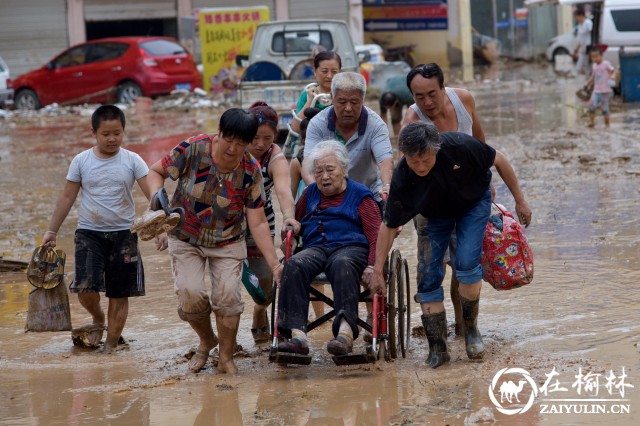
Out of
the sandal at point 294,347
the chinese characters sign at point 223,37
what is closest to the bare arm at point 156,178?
the sandal at point 294,347

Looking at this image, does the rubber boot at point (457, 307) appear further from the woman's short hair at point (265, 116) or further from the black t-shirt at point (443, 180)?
the woman's short hair at point (265, 116)

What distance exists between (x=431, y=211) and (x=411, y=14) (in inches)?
1170

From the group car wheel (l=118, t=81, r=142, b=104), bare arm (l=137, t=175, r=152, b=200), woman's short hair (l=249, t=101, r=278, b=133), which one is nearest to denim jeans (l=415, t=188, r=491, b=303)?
woman's short hair (l=249, t=101, r=278, b=133)

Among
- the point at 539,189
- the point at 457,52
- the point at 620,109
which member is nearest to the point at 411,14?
the point at 457,52

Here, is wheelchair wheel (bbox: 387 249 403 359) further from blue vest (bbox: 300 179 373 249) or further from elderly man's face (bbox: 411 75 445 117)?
elderly man's face (bbox: 411 75 445 117)

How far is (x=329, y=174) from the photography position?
620cm

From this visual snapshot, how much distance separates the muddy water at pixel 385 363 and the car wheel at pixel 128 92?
47.2 ft

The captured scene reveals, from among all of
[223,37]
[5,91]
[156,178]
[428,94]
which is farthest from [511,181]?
[223,37]

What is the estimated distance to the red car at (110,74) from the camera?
991 inches

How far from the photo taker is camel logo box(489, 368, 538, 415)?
5.12 meters

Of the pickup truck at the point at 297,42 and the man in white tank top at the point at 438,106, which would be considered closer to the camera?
the man in white tank top at the point at 438,106

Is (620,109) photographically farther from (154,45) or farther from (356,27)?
(356,27)

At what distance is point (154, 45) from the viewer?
25.5 metres

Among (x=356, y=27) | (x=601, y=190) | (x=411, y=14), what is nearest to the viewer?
(x=601, y=190)
